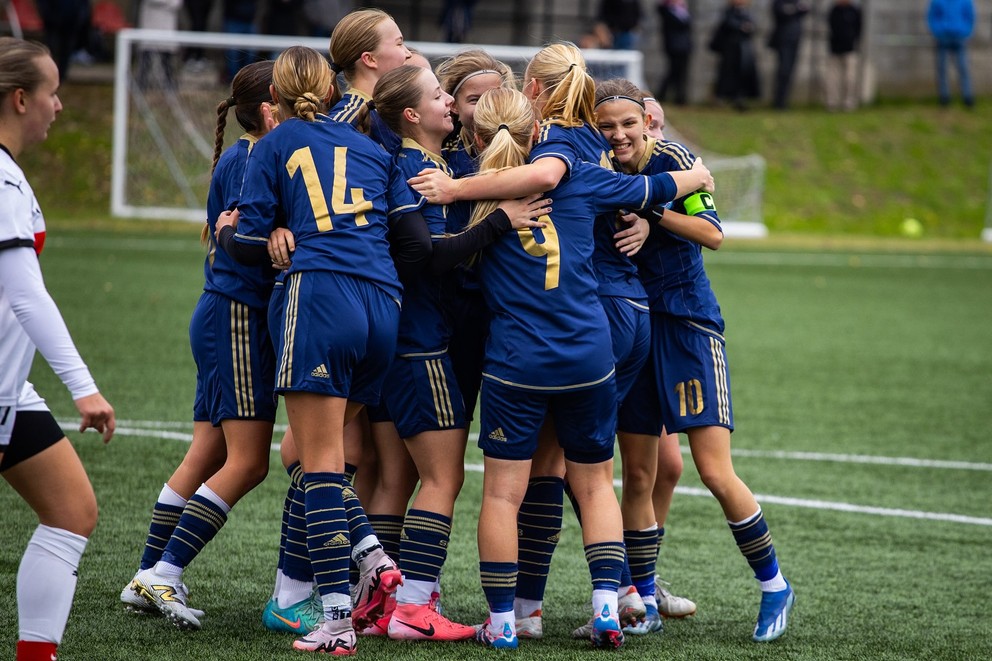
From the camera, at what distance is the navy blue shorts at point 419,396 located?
4.28 m

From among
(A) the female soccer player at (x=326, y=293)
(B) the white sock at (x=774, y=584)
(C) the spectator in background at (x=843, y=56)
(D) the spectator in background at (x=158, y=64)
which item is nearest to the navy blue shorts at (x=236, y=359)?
(A) the female soccer player at (x=326, y=293)

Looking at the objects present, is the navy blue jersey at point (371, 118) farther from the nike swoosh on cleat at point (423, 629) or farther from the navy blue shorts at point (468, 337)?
the nike swoosh on cleat at point (423, 629)

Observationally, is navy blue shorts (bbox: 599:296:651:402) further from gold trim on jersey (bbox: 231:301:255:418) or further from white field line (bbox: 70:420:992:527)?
white field line (bbox: 70:420:992:527)

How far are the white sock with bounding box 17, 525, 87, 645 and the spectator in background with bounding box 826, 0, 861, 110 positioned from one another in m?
25.4

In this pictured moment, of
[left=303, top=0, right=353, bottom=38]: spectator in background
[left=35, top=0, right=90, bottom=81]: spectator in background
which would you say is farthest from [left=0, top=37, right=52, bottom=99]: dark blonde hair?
[left=303, top=0, right=353, bottom=38]: spectator in background

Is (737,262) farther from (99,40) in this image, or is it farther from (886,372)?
(99,40)

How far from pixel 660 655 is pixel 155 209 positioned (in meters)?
15.2

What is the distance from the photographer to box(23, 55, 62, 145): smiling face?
11.3ft

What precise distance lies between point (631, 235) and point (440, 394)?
85cm

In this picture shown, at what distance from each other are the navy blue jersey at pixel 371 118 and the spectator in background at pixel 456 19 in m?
21.0

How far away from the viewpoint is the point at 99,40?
23344 millimetres

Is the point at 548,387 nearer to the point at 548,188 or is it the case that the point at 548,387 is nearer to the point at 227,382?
the point at 548,188

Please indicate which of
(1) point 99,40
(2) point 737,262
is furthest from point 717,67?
(1) point 99,40

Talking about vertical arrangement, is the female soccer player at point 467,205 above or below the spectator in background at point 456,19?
below
